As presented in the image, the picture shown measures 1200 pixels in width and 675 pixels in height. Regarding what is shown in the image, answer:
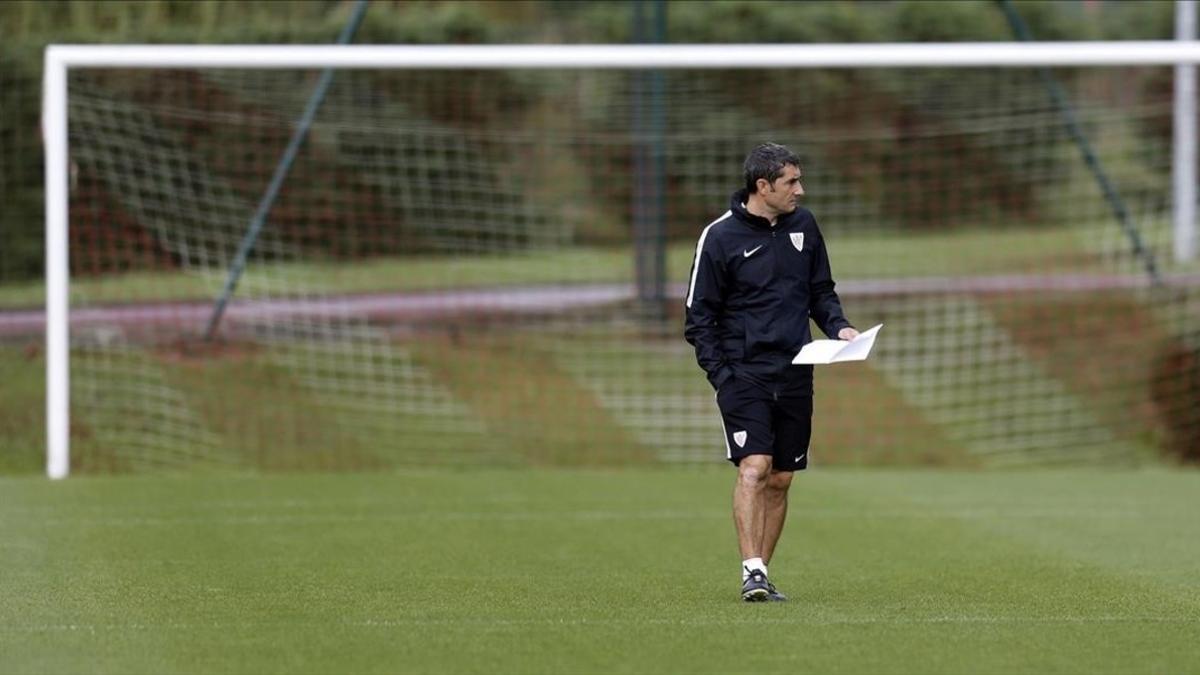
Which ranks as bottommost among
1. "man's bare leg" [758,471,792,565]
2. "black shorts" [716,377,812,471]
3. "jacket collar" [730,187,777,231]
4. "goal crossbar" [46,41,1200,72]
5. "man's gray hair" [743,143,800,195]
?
"man's bare leg" [758,471,792,565]

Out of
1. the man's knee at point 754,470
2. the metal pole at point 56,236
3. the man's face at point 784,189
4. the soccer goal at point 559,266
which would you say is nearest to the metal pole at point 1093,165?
the soccer goal at point 559,266

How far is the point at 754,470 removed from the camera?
897 cm

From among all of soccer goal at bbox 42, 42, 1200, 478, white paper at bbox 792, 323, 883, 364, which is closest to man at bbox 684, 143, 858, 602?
white paper at bbox 792, 323, 883, 364

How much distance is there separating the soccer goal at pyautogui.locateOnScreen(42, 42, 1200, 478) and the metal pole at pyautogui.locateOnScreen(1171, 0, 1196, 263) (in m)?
0.11

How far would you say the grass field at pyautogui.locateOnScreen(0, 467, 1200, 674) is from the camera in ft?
24.6

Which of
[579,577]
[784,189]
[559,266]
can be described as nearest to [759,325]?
[784,189]

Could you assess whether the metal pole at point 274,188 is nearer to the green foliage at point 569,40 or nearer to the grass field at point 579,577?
the green foliage at point 569,40

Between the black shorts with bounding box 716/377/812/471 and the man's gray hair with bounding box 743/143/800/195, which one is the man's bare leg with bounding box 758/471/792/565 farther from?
the man's gray hair with bounding box 743/143/800/195

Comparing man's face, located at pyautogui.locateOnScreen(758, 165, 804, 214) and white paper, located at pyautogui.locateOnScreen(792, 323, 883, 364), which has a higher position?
man's face, located at pyautogui.locateOnScreen(758, 165, 804, 214)

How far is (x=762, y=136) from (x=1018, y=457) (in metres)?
3.83

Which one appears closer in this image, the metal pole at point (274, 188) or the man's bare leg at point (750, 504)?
the man's bare leg at point (750, 504)

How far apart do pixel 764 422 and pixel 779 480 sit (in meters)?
0.34

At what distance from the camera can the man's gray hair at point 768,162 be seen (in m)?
8.88

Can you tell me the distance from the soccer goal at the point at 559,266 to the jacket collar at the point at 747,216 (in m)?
8.60
